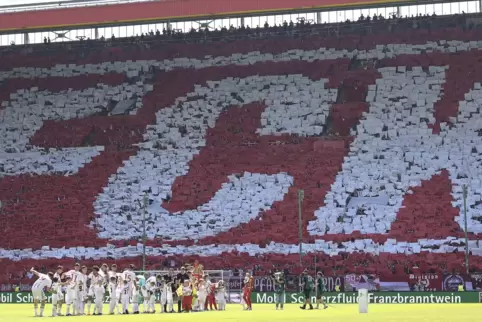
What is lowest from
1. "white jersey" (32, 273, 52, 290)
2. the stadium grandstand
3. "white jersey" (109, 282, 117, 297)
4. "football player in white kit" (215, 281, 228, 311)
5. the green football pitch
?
the green football pitch

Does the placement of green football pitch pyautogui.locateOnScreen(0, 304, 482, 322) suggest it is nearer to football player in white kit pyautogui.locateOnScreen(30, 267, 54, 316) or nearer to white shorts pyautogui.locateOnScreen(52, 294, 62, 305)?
football player in white kit pyautogui.locateOnScreen(30, 267, 54, 316)

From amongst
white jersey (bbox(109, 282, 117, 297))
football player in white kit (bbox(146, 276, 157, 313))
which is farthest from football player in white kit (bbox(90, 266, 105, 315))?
football player in white kit (bbox(146, 276, 157, 313))

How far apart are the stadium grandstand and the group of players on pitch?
10533 mm

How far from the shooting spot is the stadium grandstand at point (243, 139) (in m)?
66.4

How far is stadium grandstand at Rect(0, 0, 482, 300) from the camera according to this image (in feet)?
218

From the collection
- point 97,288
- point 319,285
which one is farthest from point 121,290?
point 319,285

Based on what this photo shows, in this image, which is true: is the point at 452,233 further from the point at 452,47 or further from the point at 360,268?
the point at 452,47

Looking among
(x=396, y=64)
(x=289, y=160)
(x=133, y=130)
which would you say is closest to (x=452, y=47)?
(x=396, y=64)

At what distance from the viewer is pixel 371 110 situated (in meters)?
75.0

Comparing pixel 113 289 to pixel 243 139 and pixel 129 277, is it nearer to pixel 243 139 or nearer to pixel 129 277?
pixel 129 277

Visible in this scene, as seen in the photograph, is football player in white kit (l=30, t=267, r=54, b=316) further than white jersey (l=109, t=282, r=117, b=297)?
No

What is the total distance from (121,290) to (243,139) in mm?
25887

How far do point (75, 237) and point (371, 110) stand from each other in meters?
20.2

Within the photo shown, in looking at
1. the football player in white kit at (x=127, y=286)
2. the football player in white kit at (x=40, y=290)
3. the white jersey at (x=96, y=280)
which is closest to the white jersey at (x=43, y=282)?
the football player in white kit at (x=40, y=290)
